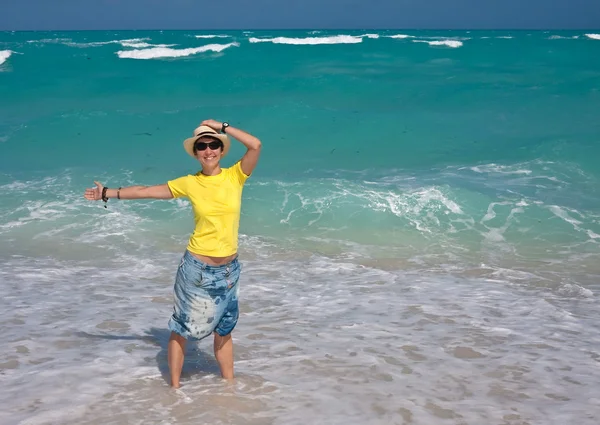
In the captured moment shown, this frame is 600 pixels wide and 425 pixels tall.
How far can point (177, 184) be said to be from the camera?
160 inches

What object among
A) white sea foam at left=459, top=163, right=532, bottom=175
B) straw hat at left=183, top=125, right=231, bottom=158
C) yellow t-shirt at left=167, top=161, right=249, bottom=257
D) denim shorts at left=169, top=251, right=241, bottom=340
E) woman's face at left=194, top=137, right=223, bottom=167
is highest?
straw hat at left=183, top=125, right=231, bottom=158

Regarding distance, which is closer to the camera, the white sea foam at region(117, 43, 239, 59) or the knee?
the knee

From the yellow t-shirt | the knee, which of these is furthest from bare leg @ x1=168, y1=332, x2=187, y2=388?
the yellow t-shirt

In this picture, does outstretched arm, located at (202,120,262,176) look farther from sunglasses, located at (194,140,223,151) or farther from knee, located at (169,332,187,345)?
knee, located at (169,332,187,345)

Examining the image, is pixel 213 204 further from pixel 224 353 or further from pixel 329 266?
pixel 329 266

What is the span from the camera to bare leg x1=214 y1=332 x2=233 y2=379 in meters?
4.44

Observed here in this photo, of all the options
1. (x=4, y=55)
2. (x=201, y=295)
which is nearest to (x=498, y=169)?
(x=201, y=295)

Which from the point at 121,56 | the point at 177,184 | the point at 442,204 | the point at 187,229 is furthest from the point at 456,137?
the point at 121,56

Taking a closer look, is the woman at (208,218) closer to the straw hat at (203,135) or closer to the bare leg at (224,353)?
the straw hat at (203,135)

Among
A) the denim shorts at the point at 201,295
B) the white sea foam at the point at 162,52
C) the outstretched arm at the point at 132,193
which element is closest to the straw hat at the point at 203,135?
the outstretched arm at the point at 132,193

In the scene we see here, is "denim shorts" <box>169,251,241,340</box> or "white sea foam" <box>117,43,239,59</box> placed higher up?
"white sea foam" <box>117,43,239,59</box>

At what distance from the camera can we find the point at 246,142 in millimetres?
4016

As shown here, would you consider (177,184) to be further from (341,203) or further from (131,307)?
(341,203)

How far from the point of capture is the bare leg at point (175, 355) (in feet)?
14.3
